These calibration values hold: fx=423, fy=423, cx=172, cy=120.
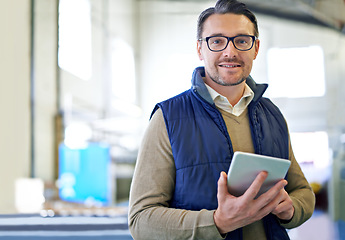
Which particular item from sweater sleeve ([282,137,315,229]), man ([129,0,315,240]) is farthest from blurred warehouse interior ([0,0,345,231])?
man ([129,0,315,240])

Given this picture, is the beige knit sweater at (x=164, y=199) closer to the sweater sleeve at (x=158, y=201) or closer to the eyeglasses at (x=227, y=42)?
the sweater sleeve at (x=158, y=201)

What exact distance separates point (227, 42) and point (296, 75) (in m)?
6.76

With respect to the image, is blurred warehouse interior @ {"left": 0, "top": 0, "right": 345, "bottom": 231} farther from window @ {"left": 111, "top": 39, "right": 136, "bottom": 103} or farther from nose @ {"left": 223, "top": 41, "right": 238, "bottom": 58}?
nose @ {"left": 223, "top": 41, "right": 238, "bottom": 58}

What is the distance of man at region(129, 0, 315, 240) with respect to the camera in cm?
113

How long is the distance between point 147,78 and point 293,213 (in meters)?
7.08

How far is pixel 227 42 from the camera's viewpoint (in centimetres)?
123

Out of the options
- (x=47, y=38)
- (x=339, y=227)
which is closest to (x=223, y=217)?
(x=339, y=227)

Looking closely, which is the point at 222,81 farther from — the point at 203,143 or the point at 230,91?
the point at 203,143

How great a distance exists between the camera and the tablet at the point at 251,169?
969 mm

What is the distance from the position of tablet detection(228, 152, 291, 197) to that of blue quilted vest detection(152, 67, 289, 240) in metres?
0.12

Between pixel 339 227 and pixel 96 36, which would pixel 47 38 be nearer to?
pixel 96 36

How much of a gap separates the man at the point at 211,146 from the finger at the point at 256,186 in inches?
3.3

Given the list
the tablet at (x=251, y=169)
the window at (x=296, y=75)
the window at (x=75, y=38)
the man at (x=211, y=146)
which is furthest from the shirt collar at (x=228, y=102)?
the window at (x=296, y=75)

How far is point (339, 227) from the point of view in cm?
409
